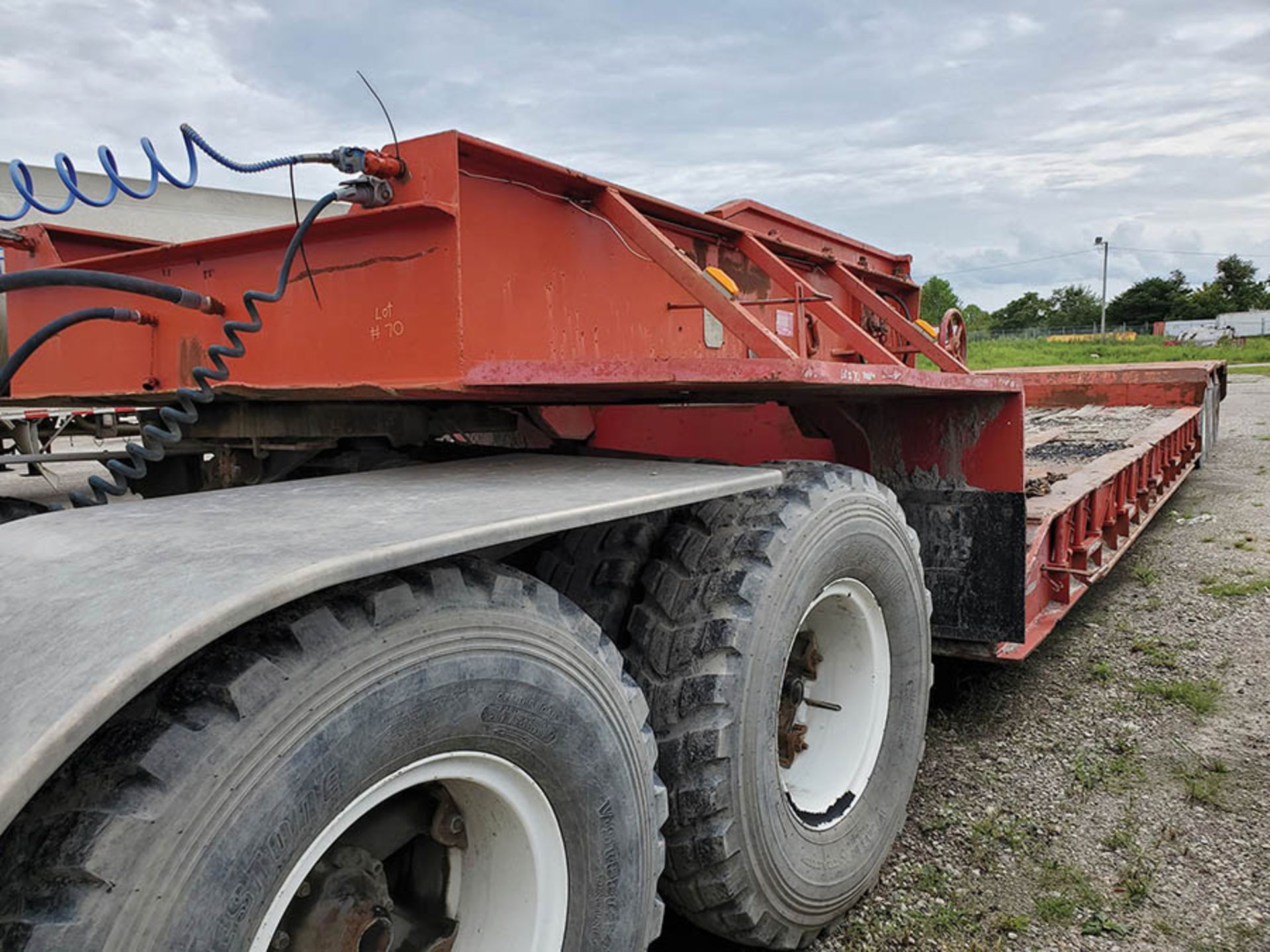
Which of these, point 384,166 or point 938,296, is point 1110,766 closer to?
point 384,166

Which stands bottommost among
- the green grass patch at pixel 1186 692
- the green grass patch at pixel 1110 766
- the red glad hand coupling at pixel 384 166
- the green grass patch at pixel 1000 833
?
the green grass patch at pixel 1000 833

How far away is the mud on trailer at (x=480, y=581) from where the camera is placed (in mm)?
1121

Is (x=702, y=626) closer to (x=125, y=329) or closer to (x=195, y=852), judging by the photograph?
(x=195, y=852)

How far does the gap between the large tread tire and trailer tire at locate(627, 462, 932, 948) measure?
5 centimetres

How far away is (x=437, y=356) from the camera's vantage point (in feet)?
6.88

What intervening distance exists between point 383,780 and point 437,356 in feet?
3.38

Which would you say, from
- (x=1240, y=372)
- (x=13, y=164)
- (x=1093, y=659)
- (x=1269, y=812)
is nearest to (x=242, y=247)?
(x=13, y=164)

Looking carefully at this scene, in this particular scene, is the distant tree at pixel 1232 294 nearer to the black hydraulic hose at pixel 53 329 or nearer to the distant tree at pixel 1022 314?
the distant tree at pixel 1022 314

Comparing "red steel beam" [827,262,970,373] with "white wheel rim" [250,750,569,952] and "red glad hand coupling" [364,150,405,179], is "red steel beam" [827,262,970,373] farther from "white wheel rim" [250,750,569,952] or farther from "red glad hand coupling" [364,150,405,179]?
"white wheel rim" [250,750,569,952]

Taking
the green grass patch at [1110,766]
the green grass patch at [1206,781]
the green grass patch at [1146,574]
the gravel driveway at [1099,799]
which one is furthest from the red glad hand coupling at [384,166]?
the green grass patch at [1146,574]

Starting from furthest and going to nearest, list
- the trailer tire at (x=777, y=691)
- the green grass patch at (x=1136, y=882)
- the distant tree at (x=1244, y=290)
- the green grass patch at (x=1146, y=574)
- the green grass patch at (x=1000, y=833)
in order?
the distant tree at (x=1244, y=290) → the green grass patch at (x=1146, y=574) → the green grass patch at (x=1000, y=833) → the green grass patch at (x=1136, y=882) → the trailer tire at (x=777, y=691)

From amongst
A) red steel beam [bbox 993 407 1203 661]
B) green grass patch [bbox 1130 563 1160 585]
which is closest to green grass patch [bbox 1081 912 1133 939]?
red steel beam [bbox 993 407 1203 661]

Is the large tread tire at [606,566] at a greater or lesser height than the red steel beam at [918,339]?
lesser

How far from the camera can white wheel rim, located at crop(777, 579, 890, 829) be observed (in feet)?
8.20
